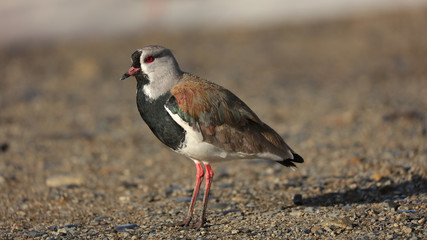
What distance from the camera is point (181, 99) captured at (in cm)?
636

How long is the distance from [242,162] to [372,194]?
2.99 metres

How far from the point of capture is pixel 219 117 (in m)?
6.54

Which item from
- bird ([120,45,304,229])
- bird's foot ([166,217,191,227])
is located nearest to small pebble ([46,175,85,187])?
bird's foot ([166,217,191,227])

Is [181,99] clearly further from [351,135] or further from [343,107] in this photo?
[343,107]

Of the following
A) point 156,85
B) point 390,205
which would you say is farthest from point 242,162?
Result: point 156,85

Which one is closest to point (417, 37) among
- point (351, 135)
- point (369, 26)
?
point (369, 26)

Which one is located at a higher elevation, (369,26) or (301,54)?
(369,26)

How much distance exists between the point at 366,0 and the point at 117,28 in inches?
425

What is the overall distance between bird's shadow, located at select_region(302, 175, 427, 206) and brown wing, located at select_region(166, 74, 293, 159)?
1.04 meters

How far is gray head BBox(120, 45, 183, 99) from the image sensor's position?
6469mm

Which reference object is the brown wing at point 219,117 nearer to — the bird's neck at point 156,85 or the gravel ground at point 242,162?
the bird's neck at point 156,85

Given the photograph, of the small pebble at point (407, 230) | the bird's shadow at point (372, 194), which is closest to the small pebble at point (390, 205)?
the bird's shadow at point (372, 194)

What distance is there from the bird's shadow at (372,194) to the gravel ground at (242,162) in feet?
0.08

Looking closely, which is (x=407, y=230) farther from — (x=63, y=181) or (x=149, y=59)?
(x=63, y=181)
